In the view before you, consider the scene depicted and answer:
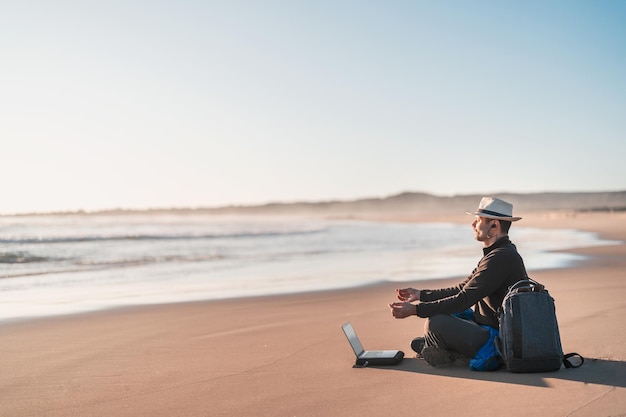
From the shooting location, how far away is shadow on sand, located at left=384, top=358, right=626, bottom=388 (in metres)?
5.04

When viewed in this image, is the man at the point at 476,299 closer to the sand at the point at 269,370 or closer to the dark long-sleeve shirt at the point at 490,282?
the dark long-sleeve shirt at the point at 490,282

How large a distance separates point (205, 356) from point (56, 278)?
31.3 ft

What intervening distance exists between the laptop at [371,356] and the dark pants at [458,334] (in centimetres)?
39

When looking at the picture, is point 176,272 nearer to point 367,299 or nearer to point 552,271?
point 367,299

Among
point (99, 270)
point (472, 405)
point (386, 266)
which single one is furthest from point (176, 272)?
point (472, 405)

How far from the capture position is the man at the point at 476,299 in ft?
17.6

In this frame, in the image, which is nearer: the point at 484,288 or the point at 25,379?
the point at 484,288

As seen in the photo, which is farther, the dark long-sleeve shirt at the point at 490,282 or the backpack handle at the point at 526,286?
the dark long-sleeve shirt at the point at 490,282

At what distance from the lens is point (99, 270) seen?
55.4 feet

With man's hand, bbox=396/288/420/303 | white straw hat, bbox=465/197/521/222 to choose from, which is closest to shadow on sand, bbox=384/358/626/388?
man's hand, bbox=396/288/420/303

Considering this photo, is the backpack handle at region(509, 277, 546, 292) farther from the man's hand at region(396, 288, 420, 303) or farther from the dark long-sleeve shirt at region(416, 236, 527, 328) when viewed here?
the man's hand at region(396, 288, 420, 303)

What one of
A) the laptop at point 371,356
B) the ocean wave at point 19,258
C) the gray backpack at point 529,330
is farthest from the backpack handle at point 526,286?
the ocean wave at point 19,258

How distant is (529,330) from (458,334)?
0.60 m

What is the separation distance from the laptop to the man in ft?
0.81
